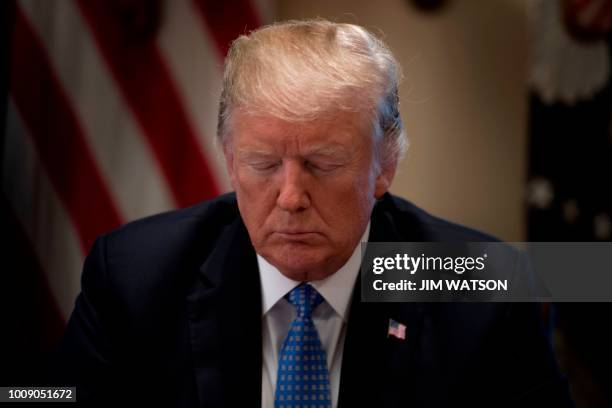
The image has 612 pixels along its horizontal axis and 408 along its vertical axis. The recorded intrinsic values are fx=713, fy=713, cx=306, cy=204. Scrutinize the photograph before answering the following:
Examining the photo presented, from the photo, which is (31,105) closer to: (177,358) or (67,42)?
(67,42)

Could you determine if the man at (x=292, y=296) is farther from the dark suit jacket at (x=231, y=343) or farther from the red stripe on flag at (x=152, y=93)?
the red stripe on flag at (x=152, y=93)

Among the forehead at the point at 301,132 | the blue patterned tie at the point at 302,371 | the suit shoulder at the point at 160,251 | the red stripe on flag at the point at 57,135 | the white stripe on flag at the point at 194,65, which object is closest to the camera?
the forehead at the point at 301,132

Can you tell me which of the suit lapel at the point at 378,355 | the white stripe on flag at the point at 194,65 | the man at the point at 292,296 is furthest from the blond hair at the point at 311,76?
the white stripe on flag at the point at 194,65

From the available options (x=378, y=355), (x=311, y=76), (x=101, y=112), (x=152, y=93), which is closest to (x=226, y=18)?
(x=152, y=93)

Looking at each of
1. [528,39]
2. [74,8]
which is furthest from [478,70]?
[74,8]

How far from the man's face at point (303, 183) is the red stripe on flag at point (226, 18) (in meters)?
1.09

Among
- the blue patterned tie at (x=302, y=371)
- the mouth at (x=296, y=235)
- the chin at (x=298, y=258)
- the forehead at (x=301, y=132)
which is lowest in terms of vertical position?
the blue patterned tie at (x=302, y=371)

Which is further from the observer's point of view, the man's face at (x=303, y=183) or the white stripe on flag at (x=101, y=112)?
the white stripe on flag at (x=101, y=112)

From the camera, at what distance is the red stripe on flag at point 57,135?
2.15m

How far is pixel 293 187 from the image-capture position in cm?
115

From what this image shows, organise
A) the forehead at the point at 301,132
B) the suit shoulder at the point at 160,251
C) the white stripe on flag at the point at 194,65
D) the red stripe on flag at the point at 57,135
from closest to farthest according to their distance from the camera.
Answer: the forehead at the point at 301,132 → the suit shoulder at the point at 160,251 → the red stripe on flag at the point at 57,135 → the white stripe on flag at the point at 194,65

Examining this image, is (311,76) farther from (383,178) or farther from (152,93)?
(152,93)

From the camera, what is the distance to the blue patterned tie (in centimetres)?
128

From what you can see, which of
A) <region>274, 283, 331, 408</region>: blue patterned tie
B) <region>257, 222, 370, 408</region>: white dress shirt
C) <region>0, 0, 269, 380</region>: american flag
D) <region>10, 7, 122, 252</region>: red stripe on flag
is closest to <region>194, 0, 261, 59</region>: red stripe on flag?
<region>0, 0, 269, 380</region>: american flag
